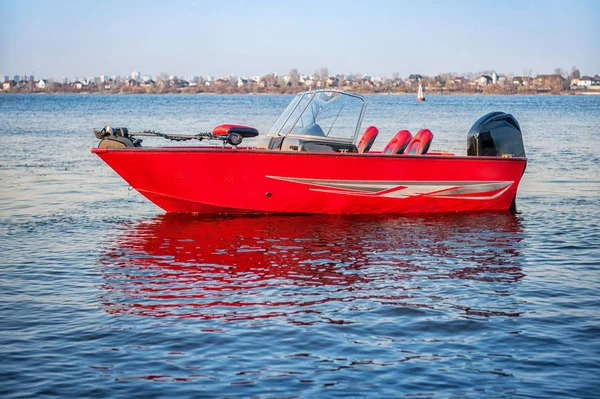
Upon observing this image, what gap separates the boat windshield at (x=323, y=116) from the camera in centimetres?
1435

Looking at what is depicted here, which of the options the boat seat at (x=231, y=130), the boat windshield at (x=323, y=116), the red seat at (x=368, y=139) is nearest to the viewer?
the boat windshield at (x=323, y=116)

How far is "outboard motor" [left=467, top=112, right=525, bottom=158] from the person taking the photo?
15188 mm

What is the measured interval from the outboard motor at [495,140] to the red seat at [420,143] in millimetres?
1092

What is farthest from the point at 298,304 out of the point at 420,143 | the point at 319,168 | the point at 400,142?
the point at 420,143

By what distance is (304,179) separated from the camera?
45.8ft

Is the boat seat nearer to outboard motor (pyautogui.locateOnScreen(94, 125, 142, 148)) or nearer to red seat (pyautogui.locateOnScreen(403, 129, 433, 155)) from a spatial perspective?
outboard motor (pyautogui.locateOnScreen(94, 125, 142, 148))

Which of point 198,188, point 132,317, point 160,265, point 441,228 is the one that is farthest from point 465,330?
point 198,188

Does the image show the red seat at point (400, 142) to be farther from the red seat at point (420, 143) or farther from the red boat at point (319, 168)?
the red seat at point (420, 143)

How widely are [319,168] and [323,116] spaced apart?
1.09 meters

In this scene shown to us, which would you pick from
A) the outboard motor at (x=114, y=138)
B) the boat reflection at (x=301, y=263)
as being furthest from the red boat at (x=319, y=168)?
the boat reflection at (x=301, y=263)

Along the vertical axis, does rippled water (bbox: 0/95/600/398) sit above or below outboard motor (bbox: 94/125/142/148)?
below

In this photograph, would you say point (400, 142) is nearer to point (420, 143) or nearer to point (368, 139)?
point (420, 143)

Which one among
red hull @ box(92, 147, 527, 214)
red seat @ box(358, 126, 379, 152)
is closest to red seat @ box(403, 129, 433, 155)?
red hull @ box(92, 147, 527, 214)

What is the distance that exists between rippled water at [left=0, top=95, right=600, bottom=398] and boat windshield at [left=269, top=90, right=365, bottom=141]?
1.51 m
